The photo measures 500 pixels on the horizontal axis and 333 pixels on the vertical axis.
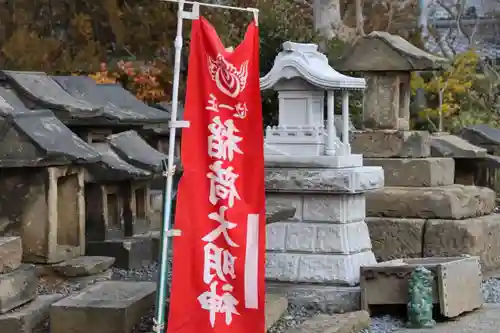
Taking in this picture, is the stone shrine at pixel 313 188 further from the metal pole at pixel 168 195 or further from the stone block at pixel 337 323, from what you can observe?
the metal pole at pixel 168 195

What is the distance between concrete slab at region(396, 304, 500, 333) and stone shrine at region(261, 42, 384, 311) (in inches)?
32.4

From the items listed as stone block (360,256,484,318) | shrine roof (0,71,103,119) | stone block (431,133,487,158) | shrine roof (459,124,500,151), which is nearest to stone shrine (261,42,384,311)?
stone block (360,256,484,318)

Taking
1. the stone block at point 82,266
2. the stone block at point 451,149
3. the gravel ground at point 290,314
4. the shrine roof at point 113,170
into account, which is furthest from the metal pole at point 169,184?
the stone block at point 451,149

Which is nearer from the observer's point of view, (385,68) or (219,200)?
(219,200)

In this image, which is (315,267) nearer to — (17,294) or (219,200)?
(17,294)

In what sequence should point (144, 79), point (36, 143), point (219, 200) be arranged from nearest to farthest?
point (219, 200) → point (36, 143) → point (144, 79)

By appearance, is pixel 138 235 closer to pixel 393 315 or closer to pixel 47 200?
pixel 47 200

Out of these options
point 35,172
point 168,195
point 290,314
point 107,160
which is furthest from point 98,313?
point 107,160

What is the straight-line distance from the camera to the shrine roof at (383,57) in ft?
31.8

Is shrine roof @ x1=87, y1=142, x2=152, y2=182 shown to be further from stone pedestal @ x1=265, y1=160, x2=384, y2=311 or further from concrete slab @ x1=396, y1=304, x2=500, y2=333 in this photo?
concrete slab @ x1=396, y1=304, x2=500, y2=333

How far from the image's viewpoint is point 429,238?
31.8ft

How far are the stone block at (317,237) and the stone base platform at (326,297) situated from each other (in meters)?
0.36

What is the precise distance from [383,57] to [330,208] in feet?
8.21

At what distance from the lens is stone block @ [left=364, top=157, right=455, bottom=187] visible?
9961mm
